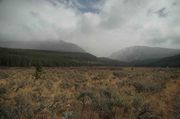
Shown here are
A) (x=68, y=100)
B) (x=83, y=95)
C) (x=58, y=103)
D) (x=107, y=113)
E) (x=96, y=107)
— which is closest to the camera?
(x=107, y=113)

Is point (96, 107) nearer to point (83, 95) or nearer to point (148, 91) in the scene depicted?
point (83, 95)

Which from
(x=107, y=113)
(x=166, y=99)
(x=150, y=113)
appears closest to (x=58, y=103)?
(x=107, y=113)

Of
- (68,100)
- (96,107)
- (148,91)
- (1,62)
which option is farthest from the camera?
(1,62)

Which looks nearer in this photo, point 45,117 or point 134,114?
point 45,117

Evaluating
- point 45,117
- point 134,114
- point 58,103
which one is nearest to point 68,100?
point 58,103

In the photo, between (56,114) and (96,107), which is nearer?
(56,114)

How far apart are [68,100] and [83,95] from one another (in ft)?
3.12

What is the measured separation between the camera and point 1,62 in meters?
82.6

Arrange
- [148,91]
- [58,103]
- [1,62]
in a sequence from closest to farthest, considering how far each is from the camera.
Answer: [58,103] → [148,91] → [1,62]

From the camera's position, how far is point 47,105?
7.65 m

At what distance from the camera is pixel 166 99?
32.1ft

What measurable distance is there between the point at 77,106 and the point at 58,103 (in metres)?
1.06

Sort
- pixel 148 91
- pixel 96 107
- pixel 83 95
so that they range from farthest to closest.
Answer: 1. pixel 148 91
2. pixel 83 95
3. pixel 96 107

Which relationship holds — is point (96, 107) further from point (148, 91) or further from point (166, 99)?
point (148, 91)
